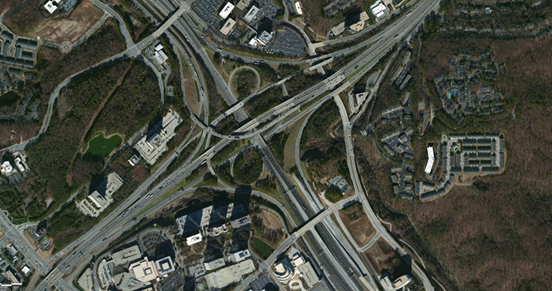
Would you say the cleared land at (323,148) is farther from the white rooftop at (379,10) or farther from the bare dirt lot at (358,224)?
the white rooftop at (379,10)

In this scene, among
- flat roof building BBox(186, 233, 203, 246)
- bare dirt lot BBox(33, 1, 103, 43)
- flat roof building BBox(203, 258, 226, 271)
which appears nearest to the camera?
flat roof building BBox(186, 233, 203, 246)

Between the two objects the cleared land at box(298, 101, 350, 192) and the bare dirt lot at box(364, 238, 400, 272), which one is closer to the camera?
the bare dirt lot at box(364, 238, 400, 272)

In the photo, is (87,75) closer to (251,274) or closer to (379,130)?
(251,274)

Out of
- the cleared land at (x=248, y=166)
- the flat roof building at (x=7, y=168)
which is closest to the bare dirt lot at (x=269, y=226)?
the cleared land at (x=248, y=166)

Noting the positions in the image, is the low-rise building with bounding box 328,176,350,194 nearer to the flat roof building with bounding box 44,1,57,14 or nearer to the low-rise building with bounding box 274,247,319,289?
the low-rise building with bounding box 274,247,319,289

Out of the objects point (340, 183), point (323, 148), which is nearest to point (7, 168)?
point (323, 148)

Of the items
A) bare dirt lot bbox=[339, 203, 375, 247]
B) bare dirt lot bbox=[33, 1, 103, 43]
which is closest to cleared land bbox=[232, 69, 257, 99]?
bare dirt lot bbox=[33, 1, 103, 43]
